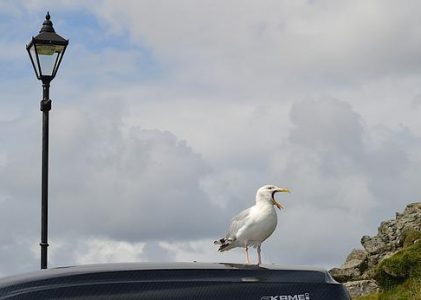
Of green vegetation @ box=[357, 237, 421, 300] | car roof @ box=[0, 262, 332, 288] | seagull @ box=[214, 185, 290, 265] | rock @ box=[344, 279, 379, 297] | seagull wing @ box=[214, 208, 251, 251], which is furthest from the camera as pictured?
rock @ box=[344, 279, 379, 297]

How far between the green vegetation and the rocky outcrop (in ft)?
8.08

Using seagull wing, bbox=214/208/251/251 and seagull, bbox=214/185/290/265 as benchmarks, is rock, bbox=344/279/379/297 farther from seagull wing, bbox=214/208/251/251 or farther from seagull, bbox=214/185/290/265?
seagull, bbox=214/185/290/265

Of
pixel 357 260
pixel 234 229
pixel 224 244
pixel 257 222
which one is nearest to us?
pixel 257 222

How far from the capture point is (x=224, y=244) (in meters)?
13.8

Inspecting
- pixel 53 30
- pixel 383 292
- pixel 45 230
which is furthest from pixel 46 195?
pixel 383 292

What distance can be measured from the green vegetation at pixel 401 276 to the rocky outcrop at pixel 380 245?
8.08 ft

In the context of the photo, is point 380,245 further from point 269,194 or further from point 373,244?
point 269,194

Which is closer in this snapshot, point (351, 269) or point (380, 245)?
point (351, 269)

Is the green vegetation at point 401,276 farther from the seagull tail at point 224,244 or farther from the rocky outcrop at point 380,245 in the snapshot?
the seagull tail at point 224,244

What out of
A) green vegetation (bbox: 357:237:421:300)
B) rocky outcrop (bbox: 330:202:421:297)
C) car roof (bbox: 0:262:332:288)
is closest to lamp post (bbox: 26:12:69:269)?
car roof (bbox: 0:262:332:288)

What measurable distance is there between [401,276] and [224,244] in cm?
1694

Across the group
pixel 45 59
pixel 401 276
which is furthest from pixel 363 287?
pixel 45 59

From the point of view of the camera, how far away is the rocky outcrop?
3403cm

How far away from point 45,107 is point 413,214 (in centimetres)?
→ 2204
